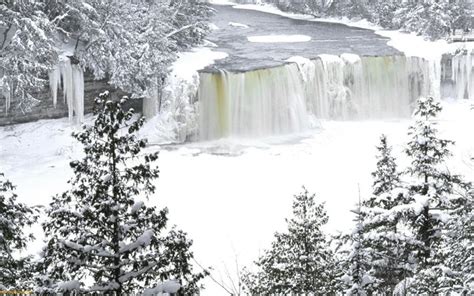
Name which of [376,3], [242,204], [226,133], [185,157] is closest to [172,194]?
[242,204]

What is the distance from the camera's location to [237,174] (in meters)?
19.4

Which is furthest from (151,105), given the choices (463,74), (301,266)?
(301,266)

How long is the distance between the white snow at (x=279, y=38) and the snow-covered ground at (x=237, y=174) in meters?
8.83

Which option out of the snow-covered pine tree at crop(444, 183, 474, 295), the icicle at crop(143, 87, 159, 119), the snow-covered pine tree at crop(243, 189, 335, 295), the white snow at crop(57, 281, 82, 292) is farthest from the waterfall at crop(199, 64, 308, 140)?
the white snow at crop(57, 281, 82, 292)

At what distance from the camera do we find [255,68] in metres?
25.0

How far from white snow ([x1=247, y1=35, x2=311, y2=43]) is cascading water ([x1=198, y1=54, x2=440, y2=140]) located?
5576 mm

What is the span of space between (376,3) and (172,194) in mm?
26186

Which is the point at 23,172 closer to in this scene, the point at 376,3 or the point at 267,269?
the point at 267,269

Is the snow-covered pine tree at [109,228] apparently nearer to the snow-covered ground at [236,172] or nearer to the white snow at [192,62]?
the snow-covered ground at [236,172]

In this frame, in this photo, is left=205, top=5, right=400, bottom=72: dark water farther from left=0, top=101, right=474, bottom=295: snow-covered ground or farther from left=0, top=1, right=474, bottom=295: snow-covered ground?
left=0, top=101, right=474, bottom=295: snow-covered ground

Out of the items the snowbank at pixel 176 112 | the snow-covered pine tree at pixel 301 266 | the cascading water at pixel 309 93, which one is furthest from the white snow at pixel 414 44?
the snow-covered pine tree at pixel 301 266

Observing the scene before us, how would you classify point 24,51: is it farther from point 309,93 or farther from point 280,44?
point 280,44

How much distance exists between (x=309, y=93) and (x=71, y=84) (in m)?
10.3

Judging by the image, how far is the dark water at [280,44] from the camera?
27.2 metres
